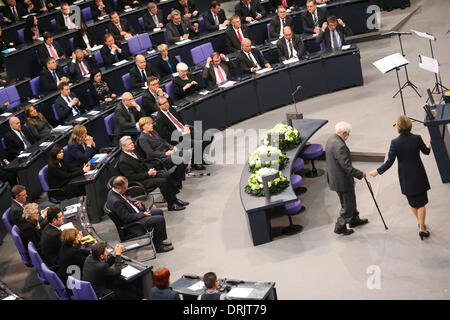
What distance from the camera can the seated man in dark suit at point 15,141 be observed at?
1191 centimetres

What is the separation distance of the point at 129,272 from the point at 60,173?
3.25 m

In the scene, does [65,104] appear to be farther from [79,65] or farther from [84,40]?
[84,40]

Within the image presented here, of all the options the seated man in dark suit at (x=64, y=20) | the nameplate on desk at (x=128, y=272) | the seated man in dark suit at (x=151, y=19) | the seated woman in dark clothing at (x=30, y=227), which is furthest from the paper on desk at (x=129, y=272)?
the seated man in dark suit at (x=64, y=20)

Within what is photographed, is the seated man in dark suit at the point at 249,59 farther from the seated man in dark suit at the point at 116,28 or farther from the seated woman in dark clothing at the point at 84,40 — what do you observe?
the seated woman in dark clothing at the point at 84,40

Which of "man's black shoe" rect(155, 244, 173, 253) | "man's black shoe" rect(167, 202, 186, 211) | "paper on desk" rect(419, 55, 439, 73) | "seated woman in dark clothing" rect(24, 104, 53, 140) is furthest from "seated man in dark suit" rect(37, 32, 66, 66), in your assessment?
"paper on desk" rect(419, 55, 439, 73)

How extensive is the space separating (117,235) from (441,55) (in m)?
8.48

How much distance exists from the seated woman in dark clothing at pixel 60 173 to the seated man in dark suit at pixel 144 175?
2.05 ft

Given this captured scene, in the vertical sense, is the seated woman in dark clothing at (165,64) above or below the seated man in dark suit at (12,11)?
below

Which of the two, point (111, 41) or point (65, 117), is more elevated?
point (111, 41)

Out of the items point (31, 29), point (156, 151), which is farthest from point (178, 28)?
point (156, 151)

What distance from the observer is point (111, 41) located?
14789 millimetres

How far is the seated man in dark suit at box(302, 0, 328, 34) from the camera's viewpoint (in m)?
15.7

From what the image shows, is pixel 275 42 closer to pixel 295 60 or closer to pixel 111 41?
pixel 295 60
